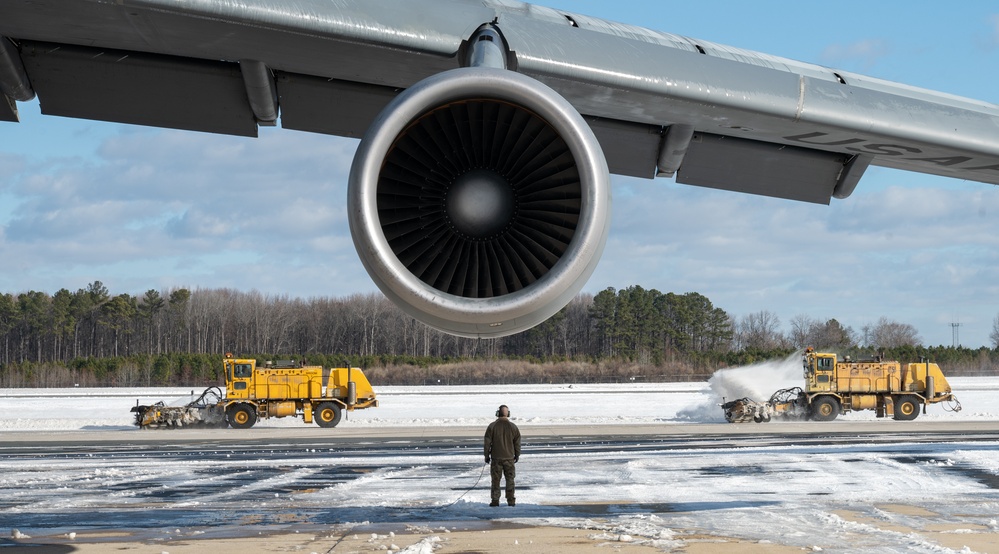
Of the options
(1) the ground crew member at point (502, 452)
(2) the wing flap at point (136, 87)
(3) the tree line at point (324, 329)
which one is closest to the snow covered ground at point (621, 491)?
(1) the ground crew member at point (502, 452)

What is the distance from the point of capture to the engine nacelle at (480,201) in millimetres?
4922

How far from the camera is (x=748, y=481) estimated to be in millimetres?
16406

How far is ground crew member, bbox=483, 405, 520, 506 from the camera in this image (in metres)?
13.3

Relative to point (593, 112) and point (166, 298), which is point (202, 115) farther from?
point (166, 298)

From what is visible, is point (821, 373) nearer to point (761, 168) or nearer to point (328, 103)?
point (761, 168)

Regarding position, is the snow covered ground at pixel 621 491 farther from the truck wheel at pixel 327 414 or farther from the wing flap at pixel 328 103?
the truck wheel at pixel 327 414

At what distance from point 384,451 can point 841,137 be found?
18213mm

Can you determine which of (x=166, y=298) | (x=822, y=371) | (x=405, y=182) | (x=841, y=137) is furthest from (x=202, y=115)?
(x=166, y=298)

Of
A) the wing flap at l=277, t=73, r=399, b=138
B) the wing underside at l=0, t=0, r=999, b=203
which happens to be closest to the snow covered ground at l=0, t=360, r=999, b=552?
the wing underside at l=0, t=0, r=999, b=203

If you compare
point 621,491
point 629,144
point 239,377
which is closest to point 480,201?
point 629,144

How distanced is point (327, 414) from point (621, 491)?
19.9 metres

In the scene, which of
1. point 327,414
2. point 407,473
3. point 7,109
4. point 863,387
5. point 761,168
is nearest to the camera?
point 7,109

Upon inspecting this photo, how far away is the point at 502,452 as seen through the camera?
13.4 meters

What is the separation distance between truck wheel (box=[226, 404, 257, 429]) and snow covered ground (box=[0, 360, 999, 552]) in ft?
32.0
